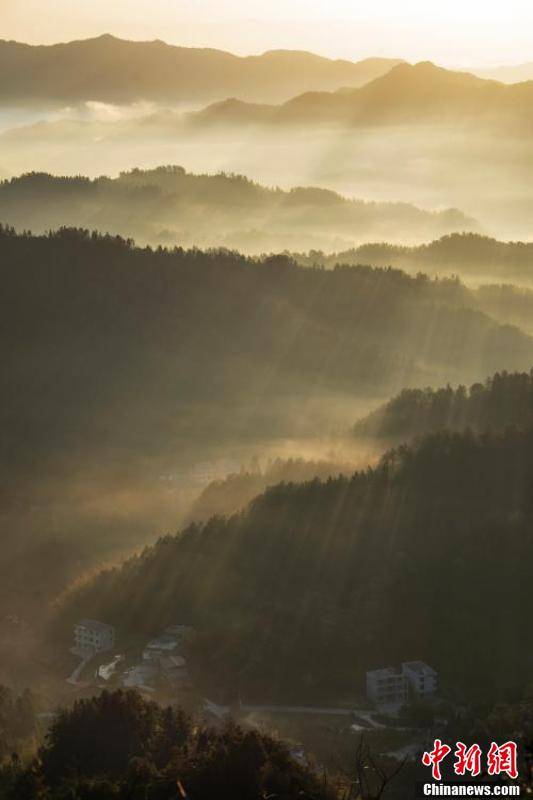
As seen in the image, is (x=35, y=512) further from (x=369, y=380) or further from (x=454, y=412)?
→ (x=369, y=380)

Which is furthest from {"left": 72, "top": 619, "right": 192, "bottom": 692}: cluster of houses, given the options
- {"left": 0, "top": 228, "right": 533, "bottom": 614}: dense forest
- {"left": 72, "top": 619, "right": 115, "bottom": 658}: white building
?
{"left": 0, "top": 228, "right": 533, "bottom": 614}: dense forest

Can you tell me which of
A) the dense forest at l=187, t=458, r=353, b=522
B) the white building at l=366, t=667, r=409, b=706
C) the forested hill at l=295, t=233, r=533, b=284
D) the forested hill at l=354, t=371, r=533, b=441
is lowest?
the white building at l=366, t=667, r=409, b=706

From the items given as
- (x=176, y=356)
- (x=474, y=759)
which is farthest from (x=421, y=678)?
(x=176, y=356)

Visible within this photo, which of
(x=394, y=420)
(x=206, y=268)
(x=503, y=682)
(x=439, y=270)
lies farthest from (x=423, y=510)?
(x=439, y=270)

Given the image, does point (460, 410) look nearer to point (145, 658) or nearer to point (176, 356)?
point (145, 658)

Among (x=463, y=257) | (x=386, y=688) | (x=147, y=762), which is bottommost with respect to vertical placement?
(x=386, y=688)

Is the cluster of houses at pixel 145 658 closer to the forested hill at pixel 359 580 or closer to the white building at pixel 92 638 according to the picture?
the white building at pixel 92 638

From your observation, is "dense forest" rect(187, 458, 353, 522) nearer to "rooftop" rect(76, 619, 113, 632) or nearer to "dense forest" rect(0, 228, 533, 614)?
"dense forest" rect(0, 228, 533, 614)
